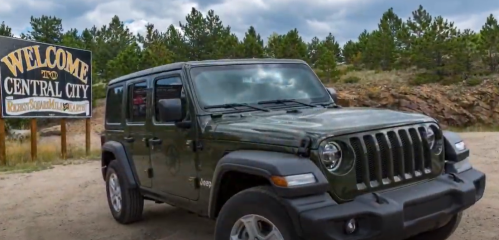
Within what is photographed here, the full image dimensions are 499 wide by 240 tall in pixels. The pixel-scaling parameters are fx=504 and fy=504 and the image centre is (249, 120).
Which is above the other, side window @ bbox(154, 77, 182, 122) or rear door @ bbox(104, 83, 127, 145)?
side window @ bbox(154, 77, 182, 122)

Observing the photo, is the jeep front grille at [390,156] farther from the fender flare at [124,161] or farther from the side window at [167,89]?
the fender flare at [124,161]

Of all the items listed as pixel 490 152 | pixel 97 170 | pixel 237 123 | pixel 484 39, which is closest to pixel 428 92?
pixel 484 39

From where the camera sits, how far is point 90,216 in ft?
23.2

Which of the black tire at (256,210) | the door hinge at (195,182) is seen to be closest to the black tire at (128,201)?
the door hinge at (195,182)

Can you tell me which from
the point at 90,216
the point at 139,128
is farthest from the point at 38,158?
the point at 139,128

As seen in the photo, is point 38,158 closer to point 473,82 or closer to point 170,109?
point 170,109

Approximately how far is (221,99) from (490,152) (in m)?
8.54

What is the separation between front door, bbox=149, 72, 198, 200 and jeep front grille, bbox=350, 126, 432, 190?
63.1 inches

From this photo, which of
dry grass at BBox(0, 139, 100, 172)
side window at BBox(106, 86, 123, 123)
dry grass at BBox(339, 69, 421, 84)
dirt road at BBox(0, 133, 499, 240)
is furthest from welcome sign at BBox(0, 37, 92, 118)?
dry grass at BBox(339, 69, 421, 84)

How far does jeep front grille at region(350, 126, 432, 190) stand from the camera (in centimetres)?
354

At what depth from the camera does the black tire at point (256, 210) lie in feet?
10.8

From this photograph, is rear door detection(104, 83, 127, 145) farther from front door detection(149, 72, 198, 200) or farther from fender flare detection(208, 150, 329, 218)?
fender flare detection(208, 150, 329, 218)

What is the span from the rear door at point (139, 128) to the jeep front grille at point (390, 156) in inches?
105

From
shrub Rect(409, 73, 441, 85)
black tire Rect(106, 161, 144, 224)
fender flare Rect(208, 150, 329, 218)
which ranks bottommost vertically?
black tire Rect(106, 161, 144, 224)
